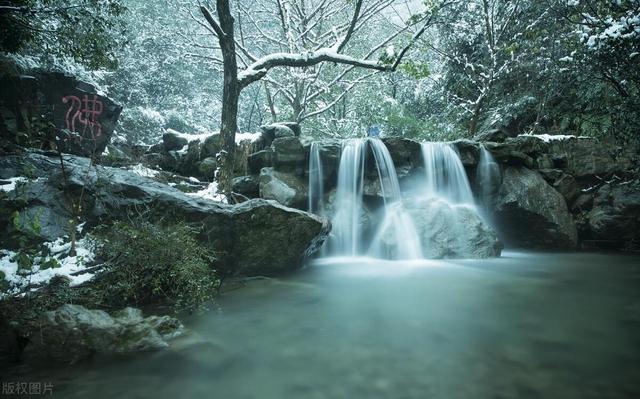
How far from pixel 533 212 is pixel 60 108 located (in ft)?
40.5

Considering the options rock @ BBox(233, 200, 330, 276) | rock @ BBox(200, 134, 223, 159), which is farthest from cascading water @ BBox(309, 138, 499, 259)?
rock @ BBox(200, 134, 223, 159)

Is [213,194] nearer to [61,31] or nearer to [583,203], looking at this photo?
[61,31]

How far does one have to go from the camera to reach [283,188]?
28.0 feet

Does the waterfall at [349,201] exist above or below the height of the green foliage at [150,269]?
above

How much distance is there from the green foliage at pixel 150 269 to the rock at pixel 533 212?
8.50 m

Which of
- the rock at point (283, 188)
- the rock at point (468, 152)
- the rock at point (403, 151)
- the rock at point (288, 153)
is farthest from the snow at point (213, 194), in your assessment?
the rock at point (468, 152)

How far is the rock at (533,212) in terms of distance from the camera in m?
9.34

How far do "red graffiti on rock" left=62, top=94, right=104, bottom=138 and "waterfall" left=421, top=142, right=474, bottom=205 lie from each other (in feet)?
28.8

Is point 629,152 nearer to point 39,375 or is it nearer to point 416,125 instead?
point 416,125

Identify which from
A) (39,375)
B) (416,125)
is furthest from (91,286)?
(416,125)

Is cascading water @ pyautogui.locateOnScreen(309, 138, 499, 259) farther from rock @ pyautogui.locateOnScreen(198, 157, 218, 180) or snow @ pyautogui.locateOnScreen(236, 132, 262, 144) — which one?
rock @ pyautogui.locateOnScreen(198, 157, 218, 180)

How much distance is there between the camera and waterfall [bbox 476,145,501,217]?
391 inches

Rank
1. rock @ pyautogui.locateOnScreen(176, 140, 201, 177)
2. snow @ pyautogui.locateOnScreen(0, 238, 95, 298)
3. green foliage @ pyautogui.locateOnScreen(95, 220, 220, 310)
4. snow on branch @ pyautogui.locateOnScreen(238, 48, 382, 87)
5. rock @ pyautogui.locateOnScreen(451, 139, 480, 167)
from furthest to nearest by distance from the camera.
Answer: rock @ pyautogui.locateOnScreen(176, 140, 201, 177) < rock @ pyautogui.locateOnScreen(451, 139, 480, 167) < snow on branch @ pyautogui.locateOnScreen(238, 48, 382, 87) < green foliage @ pyautogui.locateOnScreen(95, 220, 220, 310) < snow @ pyautogui.locateOnScreen(0, 238, 95, 298)

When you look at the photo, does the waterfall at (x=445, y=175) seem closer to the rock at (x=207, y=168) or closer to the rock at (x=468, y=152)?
the rock at (x=468, y=152)
